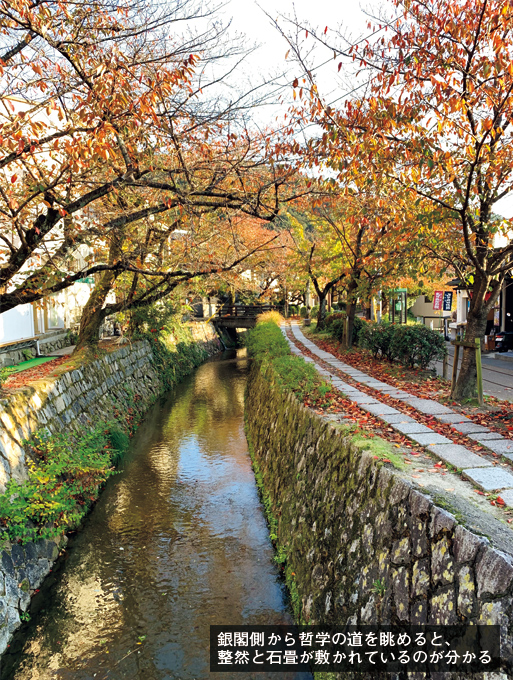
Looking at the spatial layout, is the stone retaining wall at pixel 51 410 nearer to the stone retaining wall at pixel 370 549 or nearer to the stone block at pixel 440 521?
the stone retaining wall at pixel 370 549

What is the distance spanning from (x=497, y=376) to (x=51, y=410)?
11.7m

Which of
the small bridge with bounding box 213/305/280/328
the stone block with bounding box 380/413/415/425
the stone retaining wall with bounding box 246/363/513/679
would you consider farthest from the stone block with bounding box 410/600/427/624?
the small bridge with bounding box 213/305/280/328

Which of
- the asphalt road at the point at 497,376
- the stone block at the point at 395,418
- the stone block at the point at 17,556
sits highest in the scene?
the stone block at the point at 395,418

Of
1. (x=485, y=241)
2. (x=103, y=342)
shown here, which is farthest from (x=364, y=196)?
(x=103, y=342)

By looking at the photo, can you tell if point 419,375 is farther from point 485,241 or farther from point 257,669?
point 257,669

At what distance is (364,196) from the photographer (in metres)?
11.1

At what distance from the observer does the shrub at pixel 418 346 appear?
12102mm

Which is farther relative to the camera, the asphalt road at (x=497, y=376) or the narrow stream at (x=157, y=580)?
the asphalt road at (x=497, y=376)

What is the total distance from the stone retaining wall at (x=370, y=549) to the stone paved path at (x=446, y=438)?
0.96 m

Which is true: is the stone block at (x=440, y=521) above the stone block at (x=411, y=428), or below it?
above

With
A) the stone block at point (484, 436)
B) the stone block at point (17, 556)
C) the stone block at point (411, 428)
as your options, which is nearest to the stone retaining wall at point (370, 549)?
the stone block at point (411, 428)

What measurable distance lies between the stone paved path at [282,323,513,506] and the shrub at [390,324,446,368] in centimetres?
207

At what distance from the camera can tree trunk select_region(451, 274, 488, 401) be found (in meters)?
8.49

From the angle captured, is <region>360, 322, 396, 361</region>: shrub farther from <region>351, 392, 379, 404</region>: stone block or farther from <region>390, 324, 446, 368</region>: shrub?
<region>351, 392, 379, 404</region>: stone block
